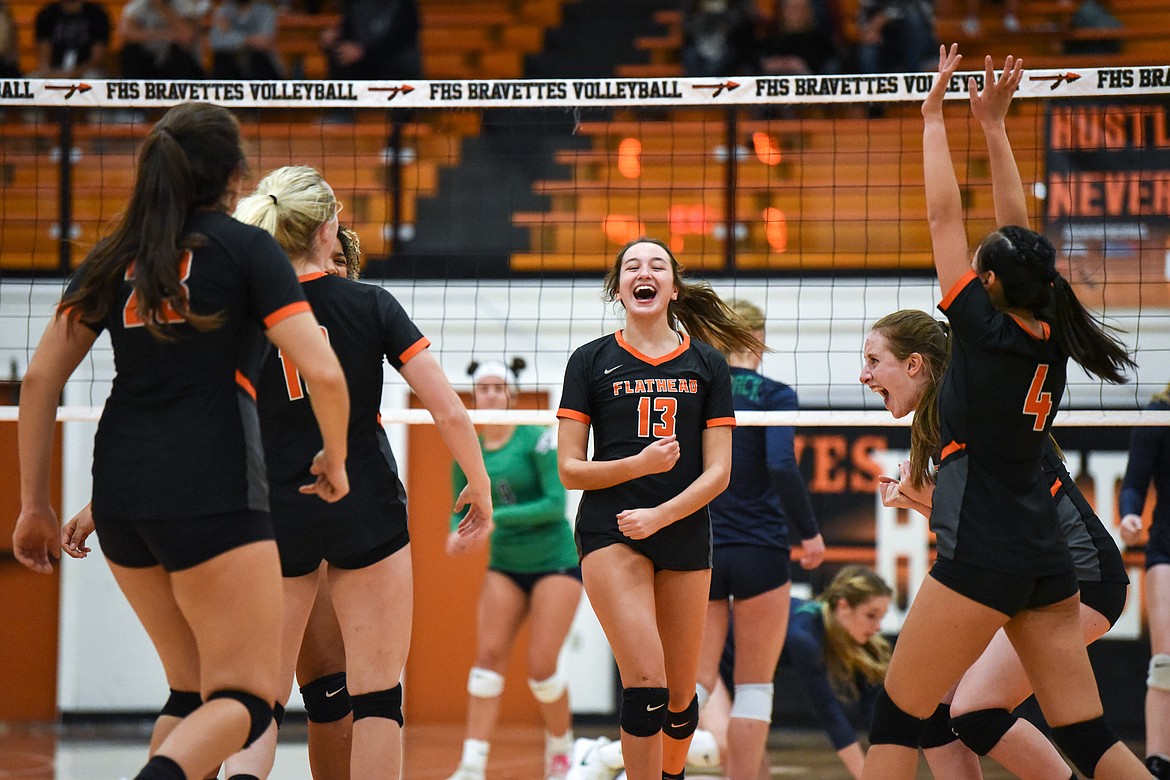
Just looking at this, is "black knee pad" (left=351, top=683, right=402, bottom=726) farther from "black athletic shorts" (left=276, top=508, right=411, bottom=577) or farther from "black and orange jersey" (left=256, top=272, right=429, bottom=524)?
"black and orange jersey" (left=256, top=272, right=429, bottom=524)

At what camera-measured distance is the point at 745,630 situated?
18.4ft

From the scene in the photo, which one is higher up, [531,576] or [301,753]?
[531,576]

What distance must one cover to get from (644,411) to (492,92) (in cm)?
202

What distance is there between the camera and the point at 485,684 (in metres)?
6.45

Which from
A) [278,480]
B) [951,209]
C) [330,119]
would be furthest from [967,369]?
[330,119]

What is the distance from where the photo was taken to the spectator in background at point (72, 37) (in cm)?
1020

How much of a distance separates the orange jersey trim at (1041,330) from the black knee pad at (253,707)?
2214mm

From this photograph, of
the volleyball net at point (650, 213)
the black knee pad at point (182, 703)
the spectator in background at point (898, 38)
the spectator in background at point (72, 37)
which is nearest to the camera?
the black knee pad at point (182, 703)

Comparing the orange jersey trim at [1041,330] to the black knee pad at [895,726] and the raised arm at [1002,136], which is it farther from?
the black knee pad at [895,726]

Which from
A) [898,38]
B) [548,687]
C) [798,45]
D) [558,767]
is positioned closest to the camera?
[548,687]

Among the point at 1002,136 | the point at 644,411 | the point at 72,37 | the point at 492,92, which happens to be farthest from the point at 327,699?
the point at 72,37

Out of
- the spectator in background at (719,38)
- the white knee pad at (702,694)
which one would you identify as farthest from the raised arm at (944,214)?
the spectator in background at (719,38)

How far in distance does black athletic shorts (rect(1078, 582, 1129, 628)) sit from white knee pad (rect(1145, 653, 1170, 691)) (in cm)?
161

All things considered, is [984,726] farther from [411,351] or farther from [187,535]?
[187,535]
